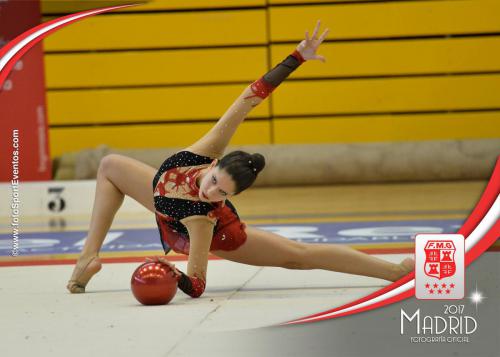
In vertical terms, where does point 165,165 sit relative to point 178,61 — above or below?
below

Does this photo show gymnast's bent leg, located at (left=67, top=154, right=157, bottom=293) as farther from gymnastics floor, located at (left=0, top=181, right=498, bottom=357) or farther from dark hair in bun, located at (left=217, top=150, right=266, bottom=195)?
dark hair in bun, located at (left=217, top=150, right=266, bottom=195)

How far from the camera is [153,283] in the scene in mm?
3605

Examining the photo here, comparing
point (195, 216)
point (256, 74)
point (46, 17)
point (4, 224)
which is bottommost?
point (4, 224)

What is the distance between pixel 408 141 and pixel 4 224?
4351mm

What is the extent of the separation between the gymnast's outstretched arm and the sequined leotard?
6 cm

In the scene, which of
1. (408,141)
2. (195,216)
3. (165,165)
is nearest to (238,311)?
(195,216)

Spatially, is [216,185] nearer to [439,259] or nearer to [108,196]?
[108,196]

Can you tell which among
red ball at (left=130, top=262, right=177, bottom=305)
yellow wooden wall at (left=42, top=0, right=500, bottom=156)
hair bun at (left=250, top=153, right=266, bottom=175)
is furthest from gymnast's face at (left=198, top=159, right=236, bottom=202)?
yellow wooden wall at (left=42, top=0, right=500, bottom=156)

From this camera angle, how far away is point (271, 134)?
10.0 meters

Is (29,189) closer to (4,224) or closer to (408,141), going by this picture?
(4,224)

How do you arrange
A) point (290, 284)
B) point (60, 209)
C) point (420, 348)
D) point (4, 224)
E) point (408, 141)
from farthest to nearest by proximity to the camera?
point (408, 141)
point (60, 209)
point (4, 224)
point (290, 284)
point (420, 348)

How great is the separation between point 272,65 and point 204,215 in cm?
628

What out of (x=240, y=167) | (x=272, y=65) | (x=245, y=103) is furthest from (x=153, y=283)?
(x=272, y=65)

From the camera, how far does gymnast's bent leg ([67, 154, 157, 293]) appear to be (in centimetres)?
403
